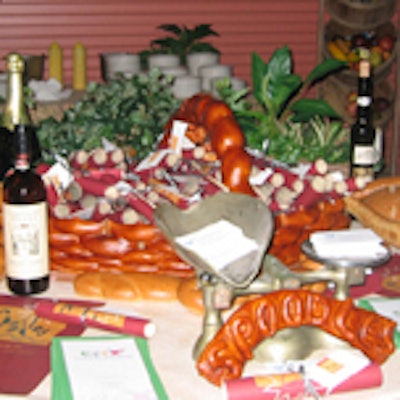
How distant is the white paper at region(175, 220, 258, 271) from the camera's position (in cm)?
94

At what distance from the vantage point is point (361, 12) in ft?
13.7

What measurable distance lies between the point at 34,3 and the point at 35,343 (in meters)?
3.58

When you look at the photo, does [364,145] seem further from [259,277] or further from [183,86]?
[183,86]

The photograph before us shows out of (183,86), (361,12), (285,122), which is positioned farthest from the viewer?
(361,12)

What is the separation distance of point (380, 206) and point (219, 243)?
1.61ft

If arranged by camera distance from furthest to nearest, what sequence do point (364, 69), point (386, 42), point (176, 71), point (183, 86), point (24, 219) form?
point (386, 42)
point (176, 71)
point (183, 86)
point (364, 69)
point (24, 219)

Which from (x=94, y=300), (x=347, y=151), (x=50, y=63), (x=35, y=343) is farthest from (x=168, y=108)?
(x=50, y=63)

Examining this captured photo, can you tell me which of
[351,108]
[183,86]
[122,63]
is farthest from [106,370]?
[351,108]

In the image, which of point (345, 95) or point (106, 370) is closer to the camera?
point (106, 370)

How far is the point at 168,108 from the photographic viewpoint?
174 centimetres

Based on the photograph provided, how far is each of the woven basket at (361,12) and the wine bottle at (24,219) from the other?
3.38m

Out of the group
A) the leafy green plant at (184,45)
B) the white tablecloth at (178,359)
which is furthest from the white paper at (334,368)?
the leafy green plant at (184,45)

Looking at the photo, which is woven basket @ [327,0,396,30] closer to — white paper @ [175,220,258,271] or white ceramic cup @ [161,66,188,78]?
white ceramic cup @ [161,66,188,78]

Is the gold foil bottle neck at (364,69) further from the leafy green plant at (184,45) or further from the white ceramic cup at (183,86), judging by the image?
the leafy green plant at (184,45)
